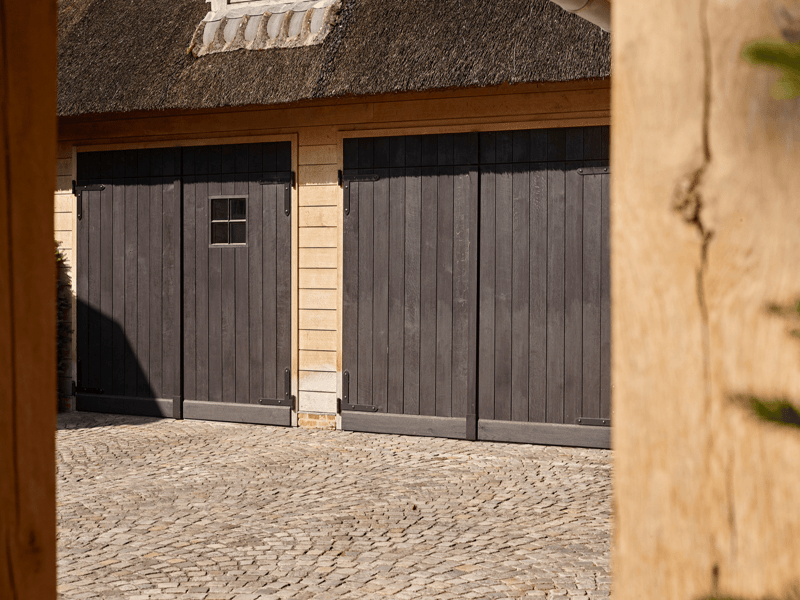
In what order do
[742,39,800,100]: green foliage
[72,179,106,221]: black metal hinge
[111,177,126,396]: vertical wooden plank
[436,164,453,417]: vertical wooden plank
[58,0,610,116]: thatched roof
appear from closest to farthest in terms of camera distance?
[742,39,800,100]: green foliage → [58,0,610,116]: thatched roof → [436,164,453,417]: vertical wooden plank → [111,177,126,396]: vertical wooden plank → [72,179,106,221]: black metal hinge

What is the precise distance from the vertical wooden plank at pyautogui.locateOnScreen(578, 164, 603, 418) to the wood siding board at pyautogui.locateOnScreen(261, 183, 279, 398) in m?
2.83

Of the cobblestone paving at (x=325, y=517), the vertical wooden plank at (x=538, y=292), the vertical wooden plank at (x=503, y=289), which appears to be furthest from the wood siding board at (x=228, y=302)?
the vertical wooden plank at (x=538, y=292)

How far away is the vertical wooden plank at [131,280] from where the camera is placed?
27.5 ft

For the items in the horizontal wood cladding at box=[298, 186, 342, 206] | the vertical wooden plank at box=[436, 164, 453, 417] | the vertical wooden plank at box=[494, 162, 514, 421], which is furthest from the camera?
the horizontal wood cladding at box=[298, 186, 342, 206]

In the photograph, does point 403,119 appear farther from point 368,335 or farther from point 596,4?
point 596,4

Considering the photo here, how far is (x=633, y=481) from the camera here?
741 mm

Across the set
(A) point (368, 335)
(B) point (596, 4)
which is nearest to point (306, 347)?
(A) point (368, 335)

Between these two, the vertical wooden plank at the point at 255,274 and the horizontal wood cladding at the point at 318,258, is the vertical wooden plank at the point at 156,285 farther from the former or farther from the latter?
the horizontal wood cladding at the point at 318,258

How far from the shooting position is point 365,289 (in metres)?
7.53

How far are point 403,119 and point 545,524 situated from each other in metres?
3.97

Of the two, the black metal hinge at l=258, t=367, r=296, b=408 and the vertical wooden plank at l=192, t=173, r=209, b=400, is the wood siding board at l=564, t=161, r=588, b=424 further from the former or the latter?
the vertical wooden plank at l=192, t=173, r=209, b=400

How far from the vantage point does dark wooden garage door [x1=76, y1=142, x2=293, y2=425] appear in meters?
7.84

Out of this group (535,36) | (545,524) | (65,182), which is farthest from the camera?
(65,182)

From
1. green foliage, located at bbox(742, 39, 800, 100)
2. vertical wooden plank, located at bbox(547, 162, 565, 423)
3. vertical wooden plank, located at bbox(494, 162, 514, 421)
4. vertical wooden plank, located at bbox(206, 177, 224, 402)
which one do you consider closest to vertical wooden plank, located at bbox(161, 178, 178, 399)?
vertical wooden plank, located at bbox(206, 177, 224, 402)
